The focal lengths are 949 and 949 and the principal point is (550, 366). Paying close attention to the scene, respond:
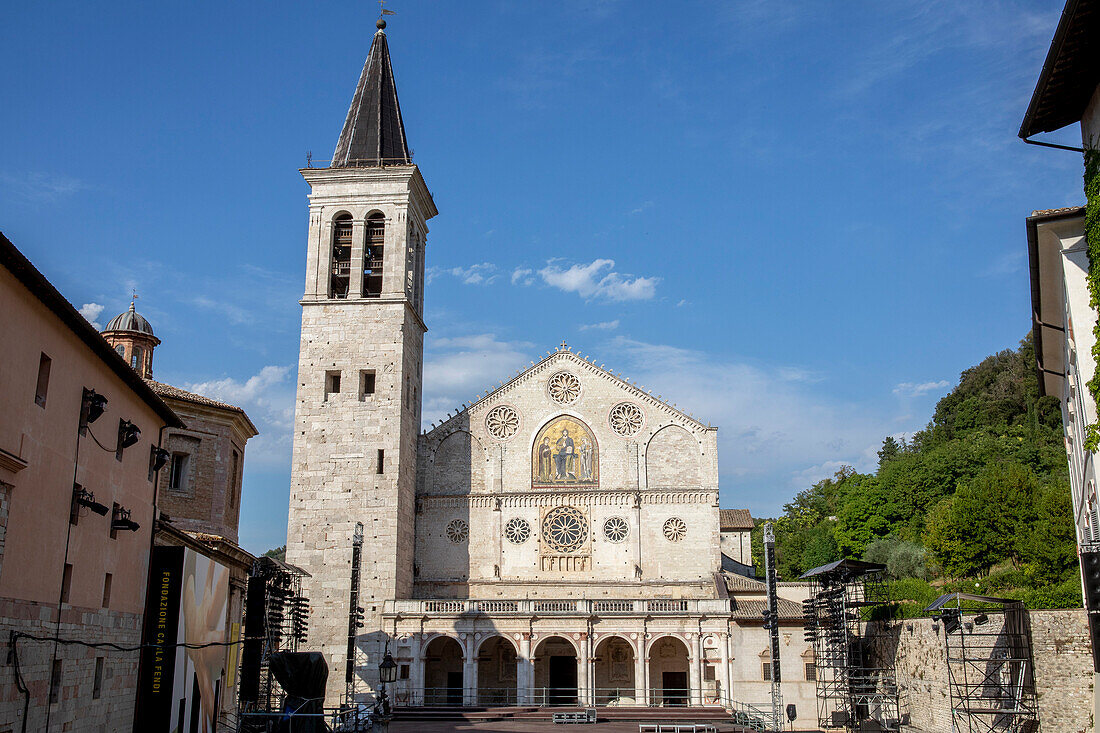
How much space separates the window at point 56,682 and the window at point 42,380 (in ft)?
14.5

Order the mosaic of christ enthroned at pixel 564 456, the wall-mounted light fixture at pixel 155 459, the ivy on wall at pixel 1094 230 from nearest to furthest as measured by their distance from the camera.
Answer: the ivy on wall at pixel 1094 230 → the wall-mounted light fixture at pixel 155 459 → the mosaic of christ enthroned at pixel 564 456

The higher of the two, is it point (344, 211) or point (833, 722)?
point (344, 211)

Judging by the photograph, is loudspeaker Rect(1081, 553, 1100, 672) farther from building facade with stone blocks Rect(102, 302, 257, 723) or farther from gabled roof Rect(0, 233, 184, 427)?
building facade with stone blocks Rect(102, 302, 257, 723)

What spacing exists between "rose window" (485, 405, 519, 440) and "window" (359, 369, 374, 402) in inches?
212

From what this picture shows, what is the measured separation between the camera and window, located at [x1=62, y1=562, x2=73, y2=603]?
16.6 metres

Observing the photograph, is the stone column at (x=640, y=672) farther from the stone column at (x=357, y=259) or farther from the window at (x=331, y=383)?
the stone column at (x=357, y=259)

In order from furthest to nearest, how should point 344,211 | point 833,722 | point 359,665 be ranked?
point 344,211
point 359,665
point 833,722

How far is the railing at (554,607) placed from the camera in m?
37.4

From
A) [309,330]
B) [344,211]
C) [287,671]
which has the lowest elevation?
[287,671]

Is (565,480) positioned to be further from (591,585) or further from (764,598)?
(764,598)

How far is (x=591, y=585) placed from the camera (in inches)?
1593

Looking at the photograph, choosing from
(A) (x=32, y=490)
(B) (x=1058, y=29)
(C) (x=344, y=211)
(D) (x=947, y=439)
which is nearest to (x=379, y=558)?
(C) (x=344, y=211)

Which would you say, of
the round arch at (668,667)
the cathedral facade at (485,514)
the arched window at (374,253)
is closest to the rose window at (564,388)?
the cathedral facade at (485,514)

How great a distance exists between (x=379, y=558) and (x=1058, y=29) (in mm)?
32236
